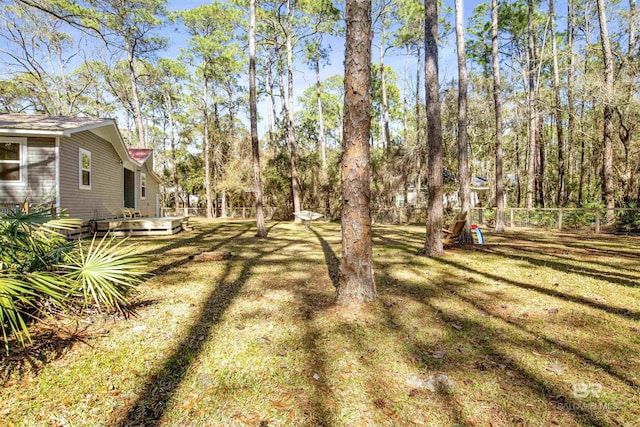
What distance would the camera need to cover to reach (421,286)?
471 cm

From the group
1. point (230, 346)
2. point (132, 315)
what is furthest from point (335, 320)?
point (132, 315)

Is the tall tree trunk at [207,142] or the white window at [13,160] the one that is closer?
the white window at [13,160]

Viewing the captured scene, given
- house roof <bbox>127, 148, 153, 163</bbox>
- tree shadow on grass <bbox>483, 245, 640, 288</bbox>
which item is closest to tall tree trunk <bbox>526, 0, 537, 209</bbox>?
tree shadow on grass <bbox>483, 245, 640, 288</bbox>

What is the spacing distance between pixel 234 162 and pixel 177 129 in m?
9.98

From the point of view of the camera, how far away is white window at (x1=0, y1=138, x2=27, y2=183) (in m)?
8.48

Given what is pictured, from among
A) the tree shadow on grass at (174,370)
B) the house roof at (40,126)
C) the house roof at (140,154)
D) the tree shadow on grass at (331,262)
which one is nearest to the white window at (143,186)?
the house roof at (140,154)

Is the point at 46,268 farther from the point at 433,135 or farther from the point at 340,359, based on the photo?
the point at 433,135

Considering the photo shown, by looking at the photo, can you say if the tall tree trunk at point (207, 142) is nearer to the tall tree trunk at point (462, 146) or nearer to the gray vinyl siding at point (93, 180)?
the gray vinyl siding at point (93, 180)

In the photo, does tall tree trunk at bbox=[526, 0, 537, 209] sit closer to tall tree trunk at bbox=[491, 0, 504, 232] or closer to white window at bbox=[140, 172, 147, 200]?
tall tree trunk at bbox=[491, 0, 504, 232]

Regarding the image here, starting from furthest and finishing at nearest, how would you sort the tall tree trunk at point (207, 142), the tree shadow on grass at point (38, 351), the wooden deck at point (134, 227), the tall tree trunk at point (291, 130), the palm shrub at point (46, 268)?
the tall tree trunk at point (207, 142) < the tall tree trunk at point (291, 130) < the wooden deck at point (134, 227) < the palm shrub at point (46, 268) < the tree shadow on grass at point (38, 351)

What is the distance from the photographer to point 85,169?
10172mm

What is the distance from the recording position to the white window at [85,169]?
389 inches

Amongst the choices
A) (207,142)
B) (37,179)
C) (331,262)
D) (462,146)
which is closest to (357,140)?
(331,262)

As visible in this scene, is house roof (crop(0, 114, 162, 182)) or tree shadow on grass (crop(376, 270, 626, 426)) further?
house roof (crop(0, 114, 162, 182))
